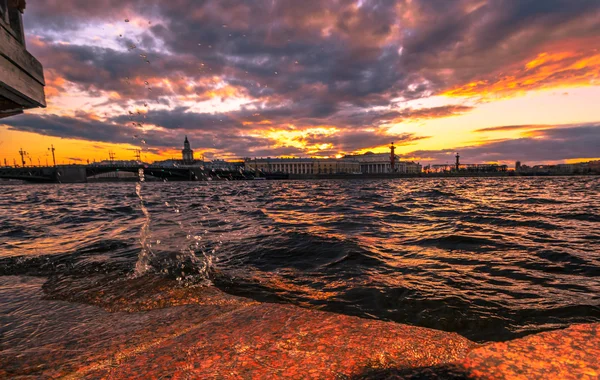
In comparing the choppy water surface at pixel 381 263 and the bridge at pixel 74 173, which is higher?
the bridge at pixel 74 173

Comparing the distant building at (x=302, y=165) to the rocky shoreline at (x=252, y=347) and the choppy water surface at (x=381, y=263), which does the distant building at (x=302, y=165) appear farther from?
the rocky shoreline at (x=252, y=347)

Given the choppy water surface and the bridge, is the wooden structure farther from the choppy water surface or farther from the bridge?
the bridge

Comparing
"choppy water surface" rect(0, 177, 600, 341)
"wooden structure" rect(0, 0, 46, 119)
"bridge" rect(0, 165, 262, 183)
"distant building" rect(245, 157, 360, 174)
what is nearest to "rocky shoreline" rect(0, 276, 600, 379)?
"choppy water surface" rect(0, 177, 600, 341)

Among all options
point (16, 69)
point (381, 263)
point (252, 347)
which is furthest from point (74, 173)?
point (252, 347)

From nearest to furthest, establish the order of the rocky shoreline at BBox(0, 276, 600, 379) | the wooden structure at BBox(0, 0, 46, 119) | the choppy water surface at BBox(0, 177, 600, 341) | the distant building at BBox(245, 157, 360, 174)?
the rocky shoreline at BBox(0, 276, 600, 379)
the wooden structure at BBox(0, 0, 46, 119)
the choppy water surface at BBox(0, 177, 600, 341)
the distant building at BBox(245, 157, 360, 174)

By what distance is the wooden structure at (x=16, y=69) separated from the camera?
3.05 m

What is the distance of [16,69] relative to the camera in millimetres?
3227

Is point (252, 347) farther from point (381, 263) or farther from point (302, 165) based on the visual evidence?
point (302, 165)

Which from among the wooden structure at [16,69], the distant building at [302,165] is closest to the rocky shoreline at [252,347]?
the wooden structure at [16,69]

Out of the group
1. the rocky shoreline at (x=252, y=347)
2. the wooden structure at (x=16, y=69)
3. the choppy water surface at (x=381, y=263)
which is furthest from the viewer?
the choppy water surface at (x=381, y=263)

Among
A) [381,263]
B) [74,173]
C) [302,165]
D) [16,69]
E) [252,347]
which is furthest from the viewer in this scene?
[302,165]

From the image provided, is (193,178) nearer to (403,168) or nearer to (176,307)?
(176,307)

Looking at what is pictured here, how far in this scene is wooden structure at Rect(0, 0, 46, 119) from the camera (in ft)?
10.0

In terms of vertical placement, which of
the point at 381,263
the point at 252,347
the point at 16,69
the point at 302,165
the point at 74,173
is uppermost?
the point at 16,69
